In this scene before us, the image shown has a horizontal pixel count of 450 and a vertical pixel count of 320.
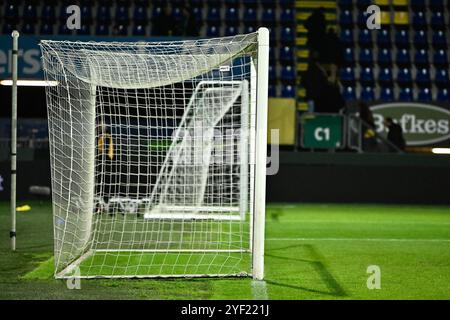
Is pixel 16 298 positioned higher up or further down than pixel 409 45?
further down

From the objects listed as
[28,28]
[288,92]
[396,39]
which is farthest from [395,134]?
[28,28]

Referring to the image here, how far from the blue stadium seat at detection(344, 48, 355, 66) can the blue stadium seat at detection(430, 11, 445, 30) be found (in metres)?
2.63

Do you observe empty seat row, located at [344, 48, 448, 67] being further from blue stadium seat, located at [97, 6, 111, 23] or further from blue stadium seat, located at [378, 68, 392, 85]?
blue stadium seat, located at [97, 6, 111, 23]

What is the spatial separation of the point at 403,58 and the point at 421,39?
89cm

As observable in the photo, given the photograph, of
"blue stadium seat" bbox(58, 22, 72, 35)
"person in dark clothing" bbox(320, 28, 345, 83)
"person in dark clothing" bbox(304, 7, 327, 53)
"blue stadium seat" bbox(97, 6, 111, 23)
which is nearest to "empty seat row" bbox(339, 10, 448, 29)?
"person in dark clothing" bbox(304, 7, 327, 53)

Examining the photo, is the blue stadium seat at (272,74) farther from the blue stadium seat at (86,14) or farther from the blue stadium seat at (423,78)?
the blue stadium seat at (86,14)

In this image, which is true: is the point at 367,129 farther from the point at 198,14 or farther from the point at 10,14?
the point at 10,14

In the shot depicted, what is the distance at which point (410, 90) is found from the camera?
2077 centimetres

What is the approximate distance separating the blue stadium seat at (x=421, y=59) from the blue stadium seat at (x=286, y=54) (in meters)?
3.44

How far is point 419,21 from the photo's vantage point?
73.6ft

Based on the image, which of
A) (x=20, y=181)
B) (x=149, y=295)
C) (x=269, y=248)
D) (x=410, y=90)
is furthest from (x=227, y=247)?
(x=410, y=90)
